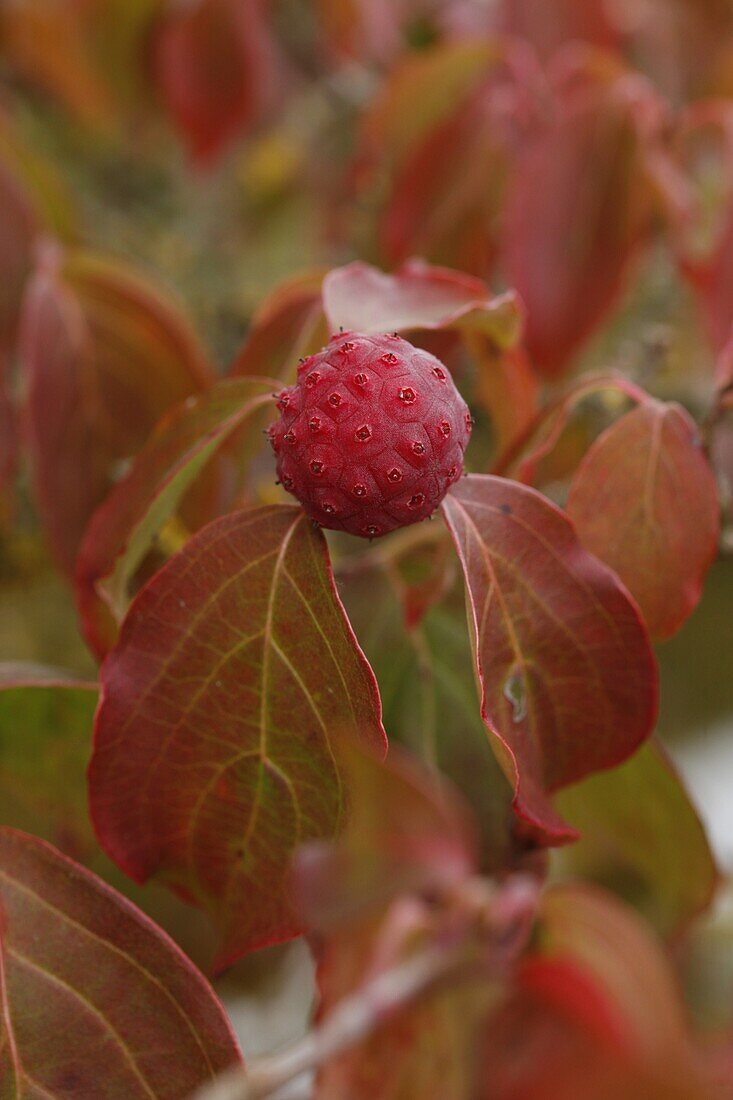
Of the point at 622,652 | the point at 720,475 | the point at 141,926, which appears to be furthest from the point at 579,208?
the point at 141,926

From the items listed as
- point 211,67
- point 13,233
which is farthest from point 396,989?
point 211,67

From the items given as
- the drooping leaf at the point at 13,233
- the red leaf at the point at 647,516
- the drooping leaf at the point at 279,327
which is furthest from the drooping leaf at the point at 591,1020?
the drooping leaf at the point at 13,233

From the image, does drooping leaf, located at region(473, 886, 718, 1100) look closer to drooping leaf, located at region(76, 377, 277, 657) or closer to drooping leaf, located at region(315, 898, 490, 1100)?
drooping leaf, located at region(315, 898, 490, 1100)

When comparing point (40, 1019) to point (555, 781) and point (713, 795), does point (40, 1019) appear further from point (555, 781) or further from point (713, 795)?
point (713, 795)

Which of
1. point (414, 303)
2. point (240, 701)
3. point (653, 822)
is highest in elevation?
point (414, 303)

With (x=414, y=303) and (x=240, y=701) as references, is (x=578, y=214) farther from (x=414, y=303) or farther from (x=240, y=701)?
(x=240, y=701)

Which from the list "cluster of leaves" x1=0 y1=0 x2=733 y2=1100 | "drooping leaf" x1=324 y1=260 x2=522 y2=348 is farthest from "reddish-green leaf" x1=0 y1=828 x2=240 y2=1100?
"drooping leaf" x1=324 y1=260 x2=522 y2=348
